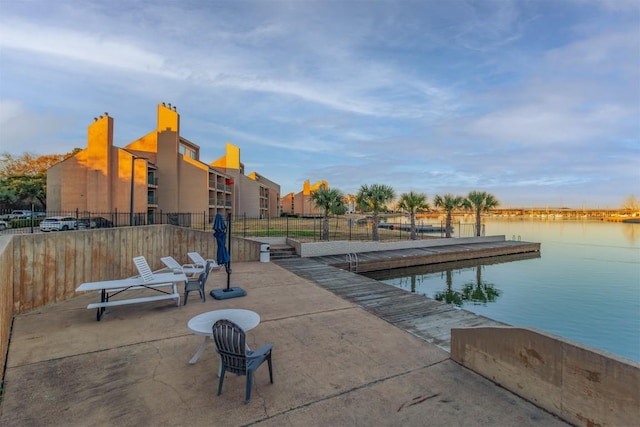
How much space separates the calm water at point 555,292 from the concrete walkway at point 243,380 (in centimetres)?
816

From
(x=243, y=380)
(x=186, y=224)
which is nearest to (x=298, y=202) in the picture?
(x=186, y=224)

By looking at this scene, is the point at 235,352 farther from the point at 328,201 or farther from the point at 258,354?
the point at 328,201

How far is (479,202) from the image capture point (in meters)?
29.2

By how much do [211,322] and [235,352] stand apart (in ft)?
3.33

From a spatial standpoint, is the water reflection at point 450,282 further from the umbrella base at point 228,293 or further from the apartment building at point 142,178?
the apartment building at point 142,178

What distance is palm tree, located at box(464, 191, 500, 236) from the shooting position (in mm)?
29078

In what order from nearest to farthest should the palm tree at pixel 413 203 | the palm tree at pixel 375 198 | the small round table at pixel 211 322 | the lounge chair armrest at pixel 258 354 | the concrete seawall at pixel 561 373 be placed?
the concrete seawall at pixel 561 373, the lounge chair armrest at pixel 258 354, the small round table at pixel 211 322, the palm tree at pixel 375 198, the palm tree at pixel 413 203

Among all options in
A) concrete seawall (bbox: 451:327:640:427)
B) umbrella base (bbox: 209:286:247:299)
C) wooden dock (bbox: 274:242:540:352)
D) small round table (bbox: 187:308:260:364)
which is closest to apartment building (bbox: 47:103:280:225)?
wooden dock (bbox: 274:242:540:352)

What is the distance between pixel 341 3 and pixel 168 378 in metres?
13.5

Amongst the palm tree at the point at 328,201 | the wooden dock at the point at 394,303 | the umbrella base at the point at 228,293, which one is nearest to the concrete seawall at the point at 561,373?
the wooden dock at the point at 394,303

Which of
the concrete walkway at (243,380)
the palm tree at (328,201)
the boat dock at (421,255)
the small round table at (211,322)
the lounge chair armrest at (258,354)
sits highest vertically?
the palm tree at (328,201)

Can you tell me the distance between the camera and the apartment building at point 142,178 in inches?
1107

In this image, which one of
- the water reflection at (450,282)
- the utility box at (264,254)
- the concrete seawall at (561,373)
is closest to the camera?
the concrete seawall at (561,373)

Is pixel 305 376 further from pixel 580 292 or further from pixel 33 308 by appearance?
pixel 580 292
